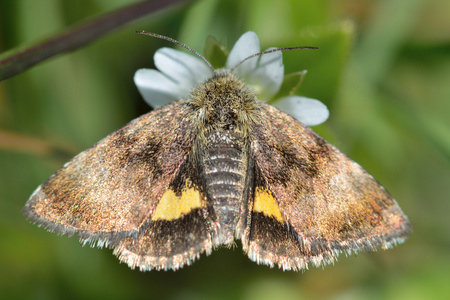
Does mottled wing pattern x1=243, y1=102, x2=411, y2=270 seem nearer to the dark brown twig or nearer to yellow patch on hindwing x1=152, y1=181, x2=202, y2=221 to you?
yellow patch on hindwing x1=152, y1=181, x2=202, y2=221

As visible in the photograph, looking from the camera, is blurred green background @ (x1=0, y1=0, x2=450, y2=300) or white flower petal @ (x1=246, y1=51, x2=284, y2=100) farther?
blurred green background @ (x1=0, y1=0, x2=450, y2=300)

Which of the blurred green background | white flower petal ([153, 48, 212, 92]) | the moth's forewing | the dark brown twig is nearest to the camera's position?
the dark brown twig

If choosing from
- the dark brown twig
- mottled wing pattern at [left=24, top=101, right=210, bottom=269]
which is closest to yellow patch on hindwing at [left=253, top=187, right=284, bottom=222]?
mottled wing pattern at [left=24, top=101, right=210, bottom=269]

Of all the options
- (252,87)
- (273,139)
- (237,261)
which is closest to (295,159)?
(273,139)

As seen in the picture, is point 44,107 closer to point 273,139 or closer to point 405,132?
point 273,139

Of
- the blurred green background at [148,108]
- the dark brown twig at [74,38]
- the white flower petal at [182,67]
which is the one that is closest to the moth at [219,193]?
the white flower petal at [182,67]

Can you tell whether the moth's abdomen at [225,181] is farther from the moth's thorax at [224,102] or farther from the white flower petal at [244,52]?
the white flower petal at [244,52]

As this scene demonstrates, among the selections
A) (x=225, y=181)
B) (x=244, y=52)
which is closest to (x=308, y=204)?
(x=225, y=181)
